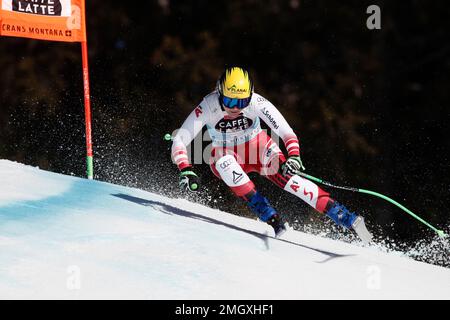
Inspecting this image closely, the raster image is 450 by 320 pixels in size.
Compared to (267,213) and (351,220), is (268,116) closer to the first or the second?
(267,213)

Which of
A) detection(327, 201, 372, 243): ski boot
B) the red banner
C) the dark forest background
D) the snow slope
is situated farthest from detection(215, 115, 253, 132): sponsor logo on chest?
the dark forest background

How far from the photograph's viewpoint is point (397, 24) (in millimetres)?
13883

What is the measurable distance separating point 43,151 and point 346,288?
9.22 m

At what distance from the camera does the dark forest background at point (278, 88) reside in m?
13.1

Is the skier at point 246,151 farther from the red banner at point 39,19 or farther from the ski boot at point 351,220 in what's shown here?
the red banner at point 39,19

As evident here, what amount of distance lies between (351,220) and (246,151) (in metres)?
1.04

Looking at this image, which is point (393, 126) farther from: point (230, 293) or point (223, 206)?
point (230, 293)

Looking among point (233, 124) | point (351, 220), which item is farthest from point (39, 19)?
point (351, 220)

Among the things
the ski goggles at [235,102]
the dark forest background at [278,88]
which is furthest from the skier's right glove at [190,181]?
the dark forest background at [278,88]

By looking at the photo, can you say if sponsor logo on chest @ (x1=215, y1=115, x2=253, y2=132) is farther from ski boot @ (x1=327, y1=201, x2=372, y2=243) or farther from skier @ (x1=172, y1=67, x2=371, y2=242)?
ski boot @ (x1=327, y1=201, x2=372, y2=243)

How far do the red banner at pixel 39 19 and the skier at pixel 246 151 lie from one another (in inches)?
73.2

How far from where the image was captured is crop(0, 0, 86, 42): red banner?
23.8 feet

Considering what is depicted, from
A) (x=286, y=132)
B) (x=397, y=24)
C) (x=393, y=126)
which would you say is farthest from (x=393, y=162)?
(x=286, y=132)

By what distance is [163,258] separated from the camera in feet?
17.2
